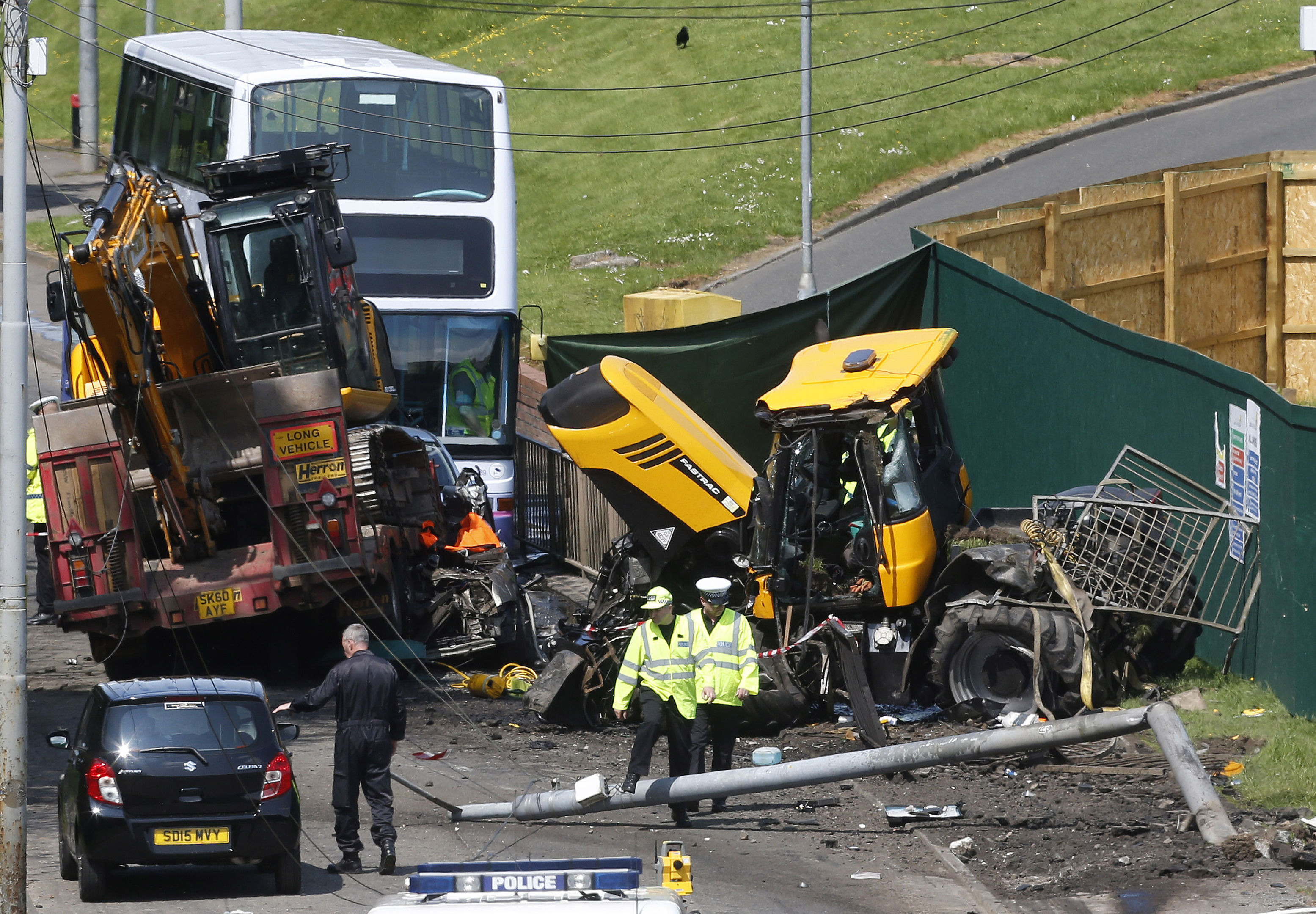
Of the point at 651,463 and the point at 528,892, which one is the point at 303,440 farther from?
the point at 528,892

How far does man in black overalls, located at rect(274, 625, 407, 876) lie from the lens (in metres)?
10.1

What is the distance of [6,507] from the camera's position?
984 centimetres

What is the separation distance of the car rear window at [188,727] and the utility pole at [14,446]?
0.53 metres

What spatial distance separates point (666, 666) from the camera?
37.3 feet

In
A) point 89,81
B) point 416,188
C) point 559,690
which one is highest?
point 89,81

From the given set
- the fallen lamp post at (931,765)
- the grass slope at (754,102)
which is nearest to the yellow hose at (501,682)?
the fallen lamp post at (931,765)

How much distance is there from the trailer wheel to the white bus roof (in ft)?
33.2

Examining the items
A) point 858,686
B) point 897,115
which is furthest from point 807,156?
point 858,686

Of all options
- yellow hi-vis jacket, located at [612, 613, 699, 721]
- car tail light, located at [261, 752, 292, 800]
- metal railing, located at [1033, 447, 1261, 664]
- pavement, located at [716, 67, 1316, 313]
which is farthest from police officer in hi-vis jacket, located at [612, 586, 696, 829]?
pavement, located at [716, 67, 1316, 313]

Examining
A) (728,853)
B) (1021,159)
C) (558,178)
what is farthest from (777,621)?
(558,178)

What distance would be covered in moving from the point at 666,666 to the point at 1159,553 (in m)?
4.66

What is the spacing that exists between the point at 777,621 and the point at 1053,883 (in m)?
4.49

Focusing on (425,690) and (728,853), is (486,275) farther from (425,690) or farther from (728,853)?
(728,853)

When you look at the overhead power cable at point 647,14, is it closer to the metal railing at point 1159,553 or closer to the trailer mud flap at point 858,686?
the metal railing at point 1159,553
